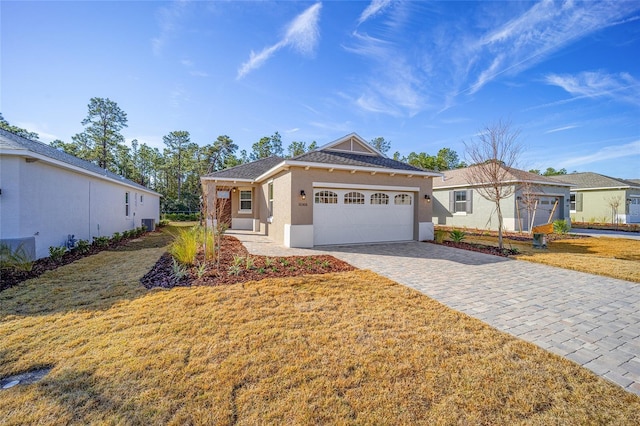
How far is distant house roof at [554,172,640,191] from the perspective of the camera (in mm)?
22031

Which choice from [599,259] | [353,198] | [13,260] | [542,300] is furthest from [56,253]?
[599,259]

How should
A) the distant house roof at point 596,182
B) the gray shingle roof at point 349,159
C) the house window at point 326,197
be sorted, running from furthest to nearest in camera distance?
the distant house roof at point 596,182
the house window at point 326,197
the gray shingle roof at point 349,159

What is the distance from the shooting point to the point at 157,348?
3.39 metres

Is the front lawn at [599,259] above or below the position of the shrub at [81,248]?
below

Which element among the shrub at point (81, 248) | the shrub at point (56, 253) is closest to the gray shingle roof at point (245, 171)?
the shrub at point (81, 248)

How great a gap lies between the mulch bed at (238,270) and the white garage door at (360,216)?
300cm

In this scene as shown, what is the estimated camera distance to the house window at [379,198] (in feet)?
40.4

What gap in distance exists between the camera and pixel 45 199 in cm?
862

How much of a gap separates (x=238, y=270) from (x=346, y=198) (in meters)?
6.41

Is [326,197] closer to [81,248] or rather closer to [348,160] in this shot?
[348,160]

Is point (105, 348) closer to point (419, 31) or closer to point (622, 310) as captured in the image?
point (622, 310)

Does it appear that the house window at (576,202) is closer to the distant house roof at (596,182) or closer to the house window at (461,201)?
the distant house roof at (596,182)

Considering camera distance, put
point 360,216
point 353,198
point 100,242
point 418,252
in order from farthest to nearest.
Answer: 1. point 360,216
2. point 353,198
3. point 100,242
4. point 418,252

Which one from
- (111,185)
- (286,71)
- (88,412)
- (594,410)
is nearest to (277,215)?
(286,71)
